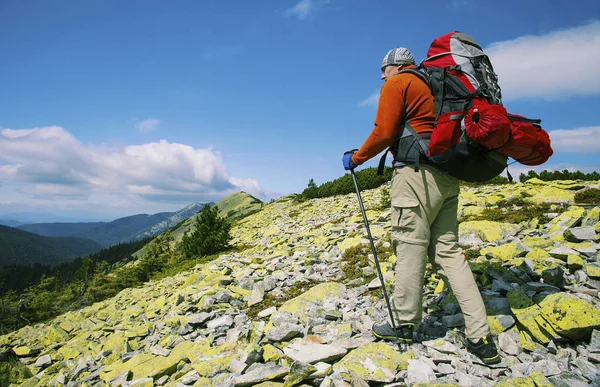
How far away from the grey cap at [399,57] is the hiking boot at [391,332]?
11.6 feet

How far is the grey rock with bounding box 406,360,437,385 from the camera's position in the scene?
3.24 meters

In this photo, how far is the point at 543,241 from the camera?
252 inches

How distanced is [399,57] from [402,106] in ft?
A: 2.82

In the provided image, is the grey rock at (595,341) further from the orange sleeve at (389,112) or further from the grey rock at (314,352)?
the orange sleeve at (389,112)

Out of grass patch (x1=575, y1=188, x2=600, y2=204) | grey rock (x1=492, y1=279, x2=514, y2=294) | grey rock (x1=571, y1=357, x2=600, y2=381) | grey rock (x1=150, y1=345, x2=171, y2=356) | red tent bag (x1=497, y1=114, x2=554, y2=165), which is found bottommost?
grey rock (x1=150, y1=345, x2=171, y2=356)

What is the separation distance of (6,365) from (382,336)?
9569 mm

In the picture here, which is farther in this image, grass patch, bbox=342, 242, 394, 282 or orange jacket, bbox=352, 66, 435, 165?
grass patch, bbox=342, 242, 394, 282

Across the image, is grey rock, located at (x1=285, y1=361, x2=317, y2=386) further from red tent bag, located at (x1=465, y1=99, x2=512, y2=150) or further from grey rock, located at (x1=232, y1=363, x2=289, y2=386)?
red tent bag, located at (x1=465, y1=99, x2=512, y2=150)

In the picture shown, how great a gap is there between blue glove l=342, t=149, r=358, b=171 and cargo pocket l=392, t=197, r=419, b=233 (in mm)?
873

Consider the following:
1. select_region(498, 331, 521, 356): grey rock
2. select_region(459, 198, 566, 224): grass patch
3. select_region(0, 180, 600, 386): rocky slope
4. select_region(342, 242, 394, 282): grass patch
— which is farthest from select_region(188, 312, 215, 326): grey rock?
select_region(459, 198, 566, 224): grass patch

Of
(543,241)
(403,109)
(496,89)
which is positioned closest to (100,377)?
(403,109)

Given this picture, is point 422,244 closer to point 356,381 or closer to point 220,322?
point 356,381

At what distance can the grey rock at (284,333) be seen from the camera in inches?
181

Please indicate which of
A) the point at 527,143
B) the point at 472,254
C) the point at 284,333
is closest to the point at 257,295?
the point at 284,333
